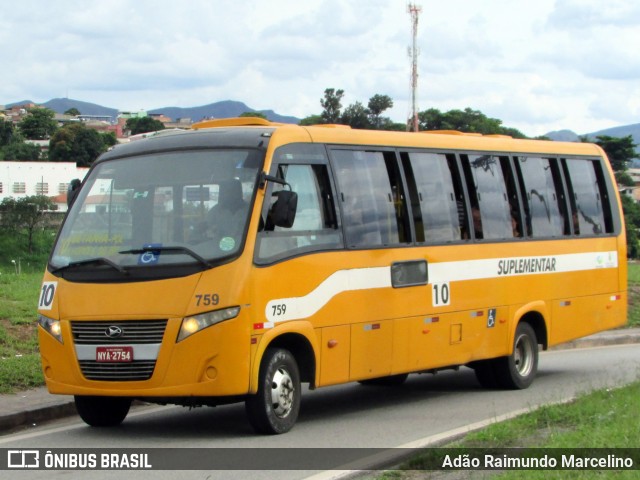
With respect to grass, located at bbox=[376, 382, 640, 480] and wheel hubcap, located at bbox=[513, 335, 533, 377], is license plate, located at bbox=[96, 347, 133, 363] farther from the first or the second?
wheel hubcap, located at bbox=[513, 335, 533, 377]

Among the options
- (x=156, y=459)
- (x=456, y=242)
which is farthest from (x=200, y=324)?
(x=456, y=242)

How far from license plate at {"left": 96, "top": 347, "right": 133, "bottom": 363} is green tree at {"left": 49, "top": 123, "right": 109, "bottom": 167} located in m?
118

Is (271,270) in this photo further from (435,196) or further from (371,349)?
(435,196)

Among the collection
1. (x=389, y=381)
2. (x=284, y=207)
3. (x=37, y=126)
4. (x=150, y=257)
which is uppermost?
(x=37, y=126)

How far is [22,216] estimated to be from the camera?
9019cm

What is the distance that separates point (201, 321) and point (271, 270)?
85 cm

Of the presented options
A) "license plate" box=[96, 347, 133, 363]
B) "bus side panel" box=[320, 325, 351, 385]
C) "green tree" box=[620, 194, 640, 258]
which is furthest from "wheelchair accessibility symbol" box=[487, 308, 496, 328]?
"green tree" box=[620, 194, 640, 258]

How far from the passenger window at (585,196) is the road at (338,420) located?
203cm

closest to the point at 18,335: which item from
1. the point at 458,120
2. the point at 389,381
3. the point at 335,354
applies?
the point at 389,381

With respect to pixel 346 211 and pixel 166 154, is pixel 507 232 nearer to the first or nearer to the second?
pixel 346 211

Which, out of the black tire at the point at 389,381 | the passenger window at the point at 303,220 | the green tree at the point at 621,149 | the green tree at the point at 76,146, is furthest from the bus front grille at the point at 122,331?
the green tree at the point at 76,146

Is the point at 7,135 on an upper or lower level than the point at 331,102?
upper

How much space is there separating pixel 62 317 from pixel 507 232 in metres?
6.23

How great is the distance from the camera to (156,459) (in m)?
9.76
